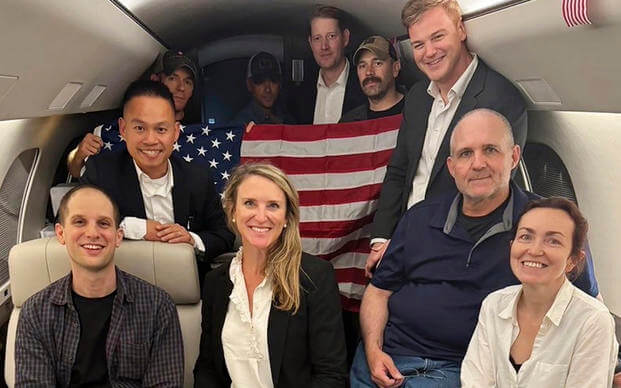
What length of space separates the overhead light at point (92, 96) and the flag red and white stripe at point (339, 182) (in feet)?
3.29

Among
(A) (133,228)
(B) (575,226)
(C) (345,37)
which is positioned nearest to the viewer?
(B) (575,226)

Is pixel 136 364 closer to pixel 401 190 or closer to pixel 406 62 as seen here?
pixel 401 190

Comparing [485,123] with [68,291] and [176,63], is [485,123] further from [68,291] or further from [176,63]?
[176,63]

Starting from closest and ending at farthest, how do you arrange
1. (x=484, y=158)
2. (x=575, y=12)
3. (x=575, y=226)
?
(x=575, y=12) → (x=575, y=226) → (x=484, y=158)

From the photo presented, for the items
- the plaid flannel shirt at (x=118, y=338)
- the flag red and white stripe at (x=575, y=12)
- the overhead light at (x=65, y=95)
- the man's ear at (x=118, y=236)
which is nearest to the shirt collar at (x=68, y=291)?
the plaid flannel shirt at (x=118, y=338)

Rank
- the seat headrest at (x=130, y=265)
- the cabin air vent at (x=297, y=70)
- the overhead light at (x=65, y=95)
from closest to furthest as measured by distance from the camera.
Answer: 1. the seat headrest at (x=130, y=265)
2. the overhead light at (x=65, y=95)
3. the cabin air vent at (x=297, y=70)

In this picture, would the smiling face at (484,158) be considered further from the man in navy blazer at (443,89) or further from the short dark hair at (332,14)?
the short dark hair at (332,14)

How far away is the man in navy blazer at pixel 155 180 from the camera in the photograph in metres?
2.52

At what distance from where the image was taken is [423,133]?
2.31m

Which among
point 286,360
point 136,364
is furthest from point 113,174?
point 286,360

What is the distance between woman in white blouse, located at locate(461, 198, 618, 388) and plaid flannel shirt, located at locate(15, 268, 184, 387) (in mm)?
1172

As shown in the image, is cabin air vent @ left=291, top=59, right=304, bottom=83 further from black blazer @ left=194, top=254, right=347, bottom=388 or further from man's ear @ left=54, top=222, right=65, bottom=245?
man's ear @ left=54, top=222, right=65, bottom=245

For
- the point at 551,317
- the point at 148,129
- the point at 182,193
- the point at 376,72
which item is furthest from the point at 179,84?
the point at 551,317

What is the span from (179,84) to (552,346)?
7.26 ft
